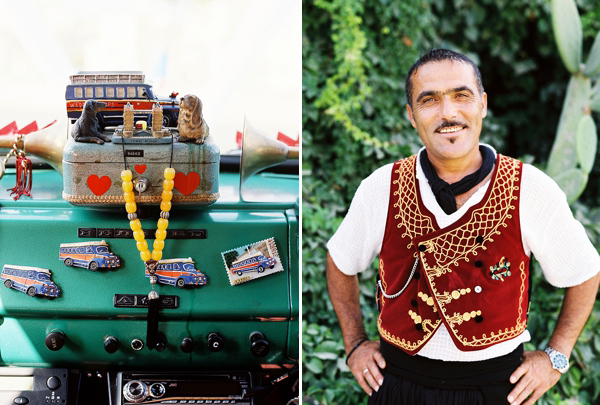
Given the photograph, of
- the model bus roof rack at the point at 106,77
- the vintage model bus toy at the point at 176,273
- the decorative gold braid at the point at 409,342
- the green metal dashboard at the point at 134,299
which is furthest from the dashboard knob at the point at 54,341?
the decorative gold braid at the point at 409,342

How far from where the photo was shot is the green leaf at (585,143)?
2.99 meters

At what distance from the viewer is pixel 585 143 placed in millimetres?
3012

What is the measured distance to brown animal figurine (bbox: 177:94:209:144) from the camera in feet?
5.98

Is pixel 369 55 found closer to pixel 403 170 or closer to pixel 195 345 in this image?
pixel 403 170

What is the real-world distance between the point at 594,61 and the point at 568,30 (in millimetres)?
221

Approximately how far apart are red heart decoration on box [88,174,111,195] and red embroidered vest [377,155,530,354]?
94cm

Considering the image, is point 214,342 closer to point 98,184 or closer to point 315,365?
point 98,184

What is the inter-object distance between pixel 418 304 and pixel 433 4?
Result: 7.80ft

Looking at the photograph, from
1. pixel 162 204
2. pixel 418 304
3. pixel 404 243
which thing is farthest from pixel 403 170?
pixel 162 204

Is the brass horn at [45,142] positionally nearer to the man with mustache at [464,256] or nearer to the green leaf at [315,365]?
the man with mustache at [464,256]

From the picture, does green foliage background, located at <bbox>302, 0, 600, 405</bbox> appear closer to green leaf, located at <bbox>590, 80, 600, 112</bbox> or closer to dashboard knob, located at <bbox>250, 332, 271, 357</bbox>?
green leaf, located at <bbox>590, 80, 600, 112</bbox>

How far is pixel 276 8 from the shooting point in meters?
2.22

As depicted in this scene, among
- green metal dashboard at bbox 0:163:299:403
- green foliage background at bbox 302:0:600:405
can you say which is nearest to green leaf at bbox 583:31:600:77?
green foliage background at bbox 302:0:600:405

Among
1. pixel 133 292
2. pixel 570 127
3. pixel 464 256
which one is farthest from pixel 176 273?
pixel 570 127
